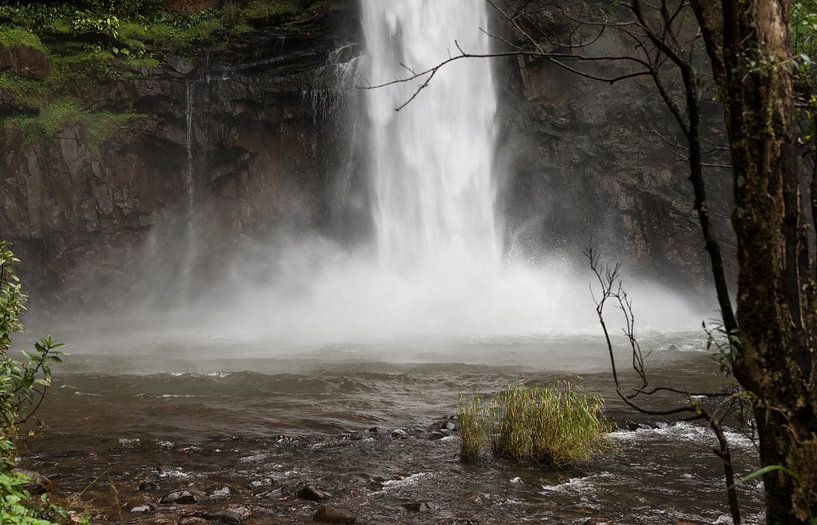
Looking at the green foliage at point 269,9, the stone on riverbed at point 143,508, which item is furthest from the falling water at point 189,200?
the stone on riverbed at point 143,508

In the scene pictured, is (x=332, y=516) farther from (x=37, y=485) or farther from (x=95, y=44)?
(x=95, y=44)

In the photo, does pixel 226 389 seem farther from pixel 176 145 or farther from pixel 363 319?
pixel 176 145

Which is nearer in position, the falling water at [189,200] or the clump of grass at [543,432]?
the clump of grass at [543,432]

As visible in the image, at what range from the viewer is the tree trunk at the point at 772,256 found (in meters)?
2.90

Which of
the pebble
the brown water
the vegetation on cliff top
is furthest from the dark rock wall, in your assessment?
the pebble

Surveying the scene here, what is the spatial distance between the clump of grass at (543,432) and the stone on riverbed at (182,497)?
298cm

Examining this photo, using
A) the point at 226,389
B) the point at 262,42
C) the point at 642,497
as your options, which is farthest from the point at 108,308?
the point at 642,497

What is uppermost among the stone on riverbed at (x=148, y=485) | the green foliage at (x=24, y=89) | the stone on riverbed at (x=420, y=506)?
the green foliage at (x=24, y=89)

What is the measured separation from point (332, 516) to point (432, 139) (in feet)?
77.4

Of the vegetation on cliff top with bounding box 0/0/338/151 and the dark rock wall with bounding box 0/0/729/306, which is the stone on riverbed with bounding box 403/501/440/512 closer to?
the dark rock wall with bounding box 0/0/729/306

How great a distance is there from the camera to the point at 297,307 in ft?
89.5

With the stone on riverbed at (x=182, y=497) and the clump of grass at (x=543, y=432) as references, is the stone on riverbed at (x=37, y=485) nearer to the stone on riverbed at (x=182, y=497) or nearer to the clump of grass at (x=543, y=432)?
the stone on riverbed at (x=182, y=497)

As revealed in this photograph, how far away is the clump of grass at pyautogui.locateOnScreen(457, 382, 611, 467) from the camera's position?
6.99 m

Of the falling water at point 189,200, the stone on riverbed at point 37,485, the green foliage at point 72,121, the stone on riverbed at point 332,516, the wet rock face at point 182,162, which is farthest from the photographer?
the falling water at point 189,200
